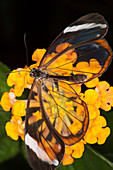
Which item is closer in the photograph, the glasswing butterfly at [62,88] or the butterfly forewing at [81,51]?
the glasswing butterfly at [62,88]

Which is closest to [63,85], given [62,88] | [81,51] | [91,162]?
[62,88]

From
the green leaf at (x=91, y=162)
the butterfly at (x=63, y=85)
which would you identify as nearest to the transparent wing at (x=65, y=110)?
the butterfly at (x=63, y=85)

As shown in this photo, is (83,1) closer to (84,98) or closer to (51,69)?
(51,69)

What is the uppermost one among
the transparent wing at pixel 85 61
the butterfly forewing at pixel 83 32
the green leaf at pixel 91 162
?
the butterfly forewing at pixel 83 32

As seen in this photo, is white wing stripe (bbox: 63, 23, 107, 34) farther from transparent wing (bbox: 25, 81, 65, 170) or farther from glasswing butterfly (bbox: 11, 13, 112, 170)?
transparent wing (bbox: 25, 81, 65, 170)

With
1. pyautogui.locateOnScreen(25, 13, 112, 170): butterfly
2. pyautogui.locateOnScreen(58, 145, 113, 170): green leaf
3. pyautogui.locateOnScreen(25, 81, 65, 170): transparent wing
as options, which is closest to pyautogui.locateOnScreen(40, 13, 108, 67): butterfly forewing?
pyautogui.locateOnScreen(25, 13, 112, 170): butterfly

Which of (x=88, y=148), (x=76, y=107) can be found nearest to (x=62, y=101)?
(x=76, y=107)

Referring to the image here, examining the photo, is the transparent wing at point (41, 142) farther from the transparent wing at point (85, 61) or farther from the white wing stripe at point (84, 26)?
the white wing stripe at point (84, 26)
